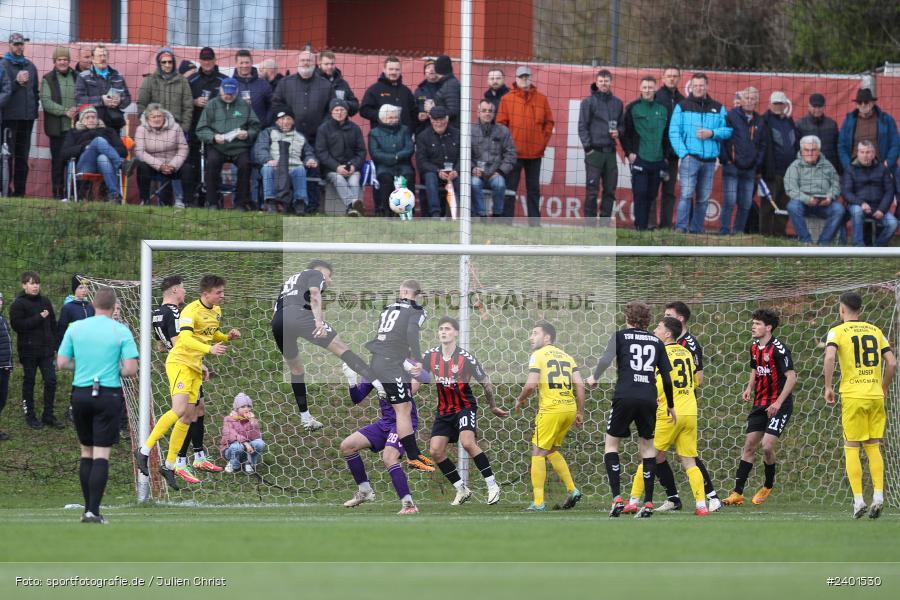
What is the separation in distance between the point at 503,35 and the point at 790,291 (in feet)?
21.3

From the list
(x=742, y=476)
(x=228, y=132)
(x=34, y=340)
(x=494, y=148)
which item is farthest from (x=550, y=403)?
(x=228, y=132)

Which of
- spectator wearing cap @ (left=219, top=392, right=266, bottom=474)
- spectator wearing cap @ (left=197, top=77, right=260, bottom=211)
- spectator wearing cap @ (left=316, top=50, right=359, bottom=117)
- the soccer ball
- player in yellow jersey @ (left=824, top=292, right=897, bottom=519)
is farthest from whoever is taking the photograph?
spectator wearing cap @ (left=316, top=50, right=359, bottom=117)

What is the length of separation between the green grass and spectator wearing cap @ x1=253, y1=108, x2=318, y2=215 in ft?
23.4

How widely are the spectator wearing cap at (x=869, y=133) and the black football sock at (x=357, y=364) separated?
840 centimetres

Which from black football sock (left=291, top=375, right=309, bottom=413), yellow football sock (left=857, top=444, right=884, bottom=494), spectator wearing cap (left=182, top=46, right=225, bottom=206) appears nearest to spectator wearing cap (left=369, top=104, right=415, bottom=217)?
spectator wearing cap (left=182, top=46, right=225, bottom=206)

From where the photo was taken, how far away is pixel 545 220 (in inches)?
647

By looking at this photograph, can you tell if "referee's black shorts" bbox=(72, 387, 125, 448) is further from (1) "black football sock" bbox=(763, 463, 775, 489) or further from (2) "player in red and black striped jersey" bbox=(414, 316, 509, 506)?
(1) "black football sock" bbox=(763, 463, 775, 489)

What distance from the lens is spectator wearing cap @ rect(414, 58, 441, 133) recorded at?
1590 cm

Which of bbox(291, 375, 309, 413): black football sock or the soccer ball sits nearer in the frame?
bbox(291, 375, 309, 413): black football sock

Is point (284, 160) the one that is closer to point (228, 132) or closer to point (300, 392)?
point (228, 132)

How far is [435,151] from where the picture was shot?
51.1ft

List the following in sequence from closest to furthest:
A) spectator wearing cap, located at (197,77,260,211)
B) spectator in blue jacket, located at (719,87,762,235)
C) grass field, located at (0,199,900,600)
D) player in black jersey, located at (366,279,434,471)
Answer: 1. grass field, located at (0,199,900,600)
2. player in black jersey, located at (366,279,434,471)
3. spectator wearing cap, located at (197,77,260,211)
4. spectator in blue jacket, located at (719,87,762,235)

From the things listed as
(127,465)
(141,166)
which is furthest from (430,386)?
(141,166)

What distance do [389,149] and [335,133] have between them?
0.78 meters
